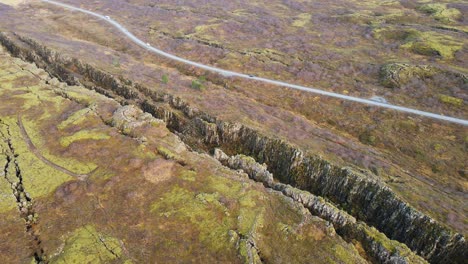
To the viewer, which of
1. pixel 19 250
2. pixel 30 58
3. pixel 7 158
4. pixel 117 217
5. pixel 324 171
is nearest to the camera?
pixel 19 250

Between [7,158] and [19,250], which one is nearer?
[19,250]

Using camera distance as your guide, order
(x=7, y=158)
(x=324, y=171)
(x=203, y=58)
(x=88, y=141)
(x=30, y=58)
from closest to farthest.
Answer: (x=7, y=158) → (x=88, y=141) → (x=324, y=171) → (x=30, y=58) → (x=203, y=58)

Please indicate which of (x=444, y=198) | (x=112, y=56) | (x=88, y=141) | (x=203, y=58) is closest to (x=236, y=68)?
(x=203, y=58)

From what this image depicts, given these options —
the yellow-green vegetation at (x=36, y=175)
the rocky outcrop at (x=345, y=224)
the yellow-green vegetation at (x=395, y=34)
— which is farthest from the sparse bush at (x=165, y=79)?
the yellow-green vegetation at (x=395, y=34)

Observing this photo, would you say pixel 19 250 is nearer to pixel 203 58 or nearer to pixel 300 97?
pixel 300 97

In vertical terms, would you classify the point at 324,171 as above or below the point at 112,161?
below

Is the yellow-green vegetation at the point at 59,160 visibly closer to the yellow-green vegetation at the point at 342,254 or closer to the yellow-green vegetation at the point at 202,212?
the yellow-green vegetation at the point at 202,212

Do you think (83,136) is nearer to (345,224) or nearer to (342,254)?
(345,224)

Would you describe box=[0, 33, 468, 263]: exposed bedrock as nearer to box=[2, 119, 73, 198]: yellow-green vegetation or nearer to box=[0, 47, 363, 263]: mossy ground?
box=[0, 47, 363, 263]: mossy ground
